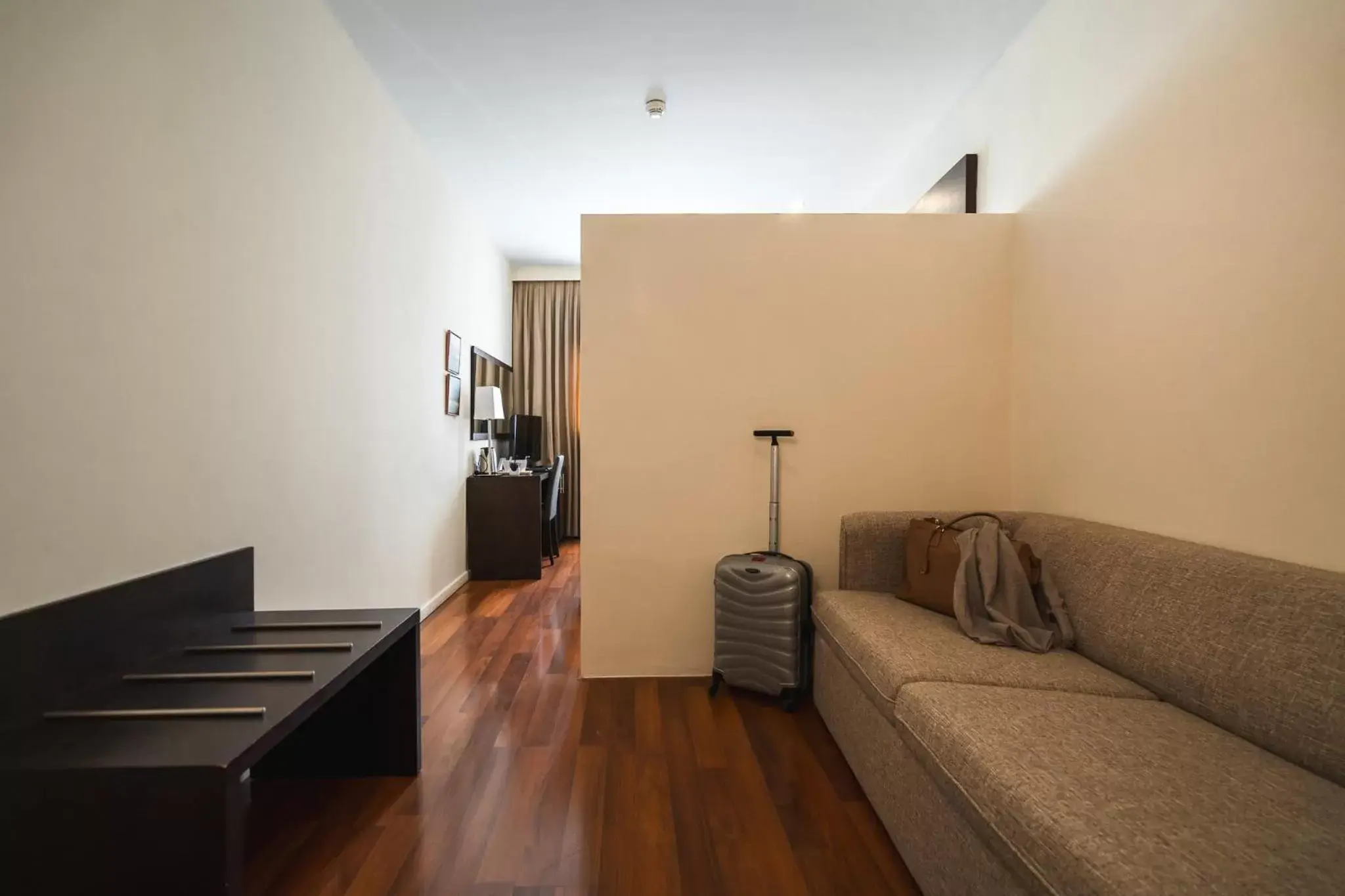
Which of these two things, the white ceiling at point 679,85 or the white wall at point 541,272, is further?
the white wall at point 541,272

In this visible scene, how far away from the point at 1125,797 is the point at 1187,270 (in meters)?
1.51

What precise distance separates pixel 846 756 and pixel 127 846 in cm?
182

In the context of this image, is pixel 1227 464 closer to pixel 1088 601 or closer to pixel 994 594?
pixel 1088 601

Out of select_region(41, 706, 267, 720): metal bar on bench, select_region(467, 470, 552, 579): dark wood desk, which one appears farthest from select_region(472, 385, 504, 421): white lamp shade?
select_region(41, 706, 267, 720): metal bar on bench

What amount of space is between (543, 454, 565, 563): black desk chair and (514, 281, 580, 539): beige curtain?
78 centimetres

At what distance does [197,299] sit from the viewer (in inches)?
66.8

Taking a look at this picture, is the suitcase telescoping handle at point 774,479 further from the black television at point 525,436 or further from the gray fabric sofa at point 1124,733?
the black television at point 525,436

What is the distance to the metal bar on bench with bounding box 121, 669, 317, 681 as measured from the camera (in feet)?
4.51

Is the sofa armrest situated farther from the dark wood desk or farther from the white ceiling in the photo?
the dark wood desk

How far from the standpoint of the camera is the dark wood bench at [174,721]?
1.00 metres

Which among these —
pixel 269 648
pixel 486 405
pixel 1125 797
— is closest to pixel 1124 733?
pixel 1125 797

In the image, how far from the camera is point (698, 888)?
143cm

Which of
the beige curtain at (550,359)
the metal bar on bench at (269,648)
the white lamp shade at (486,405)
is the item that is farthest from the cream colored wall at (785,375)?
the beige curtain at (550,359)

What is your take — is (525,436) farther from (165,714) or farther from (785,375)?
(165,714)
